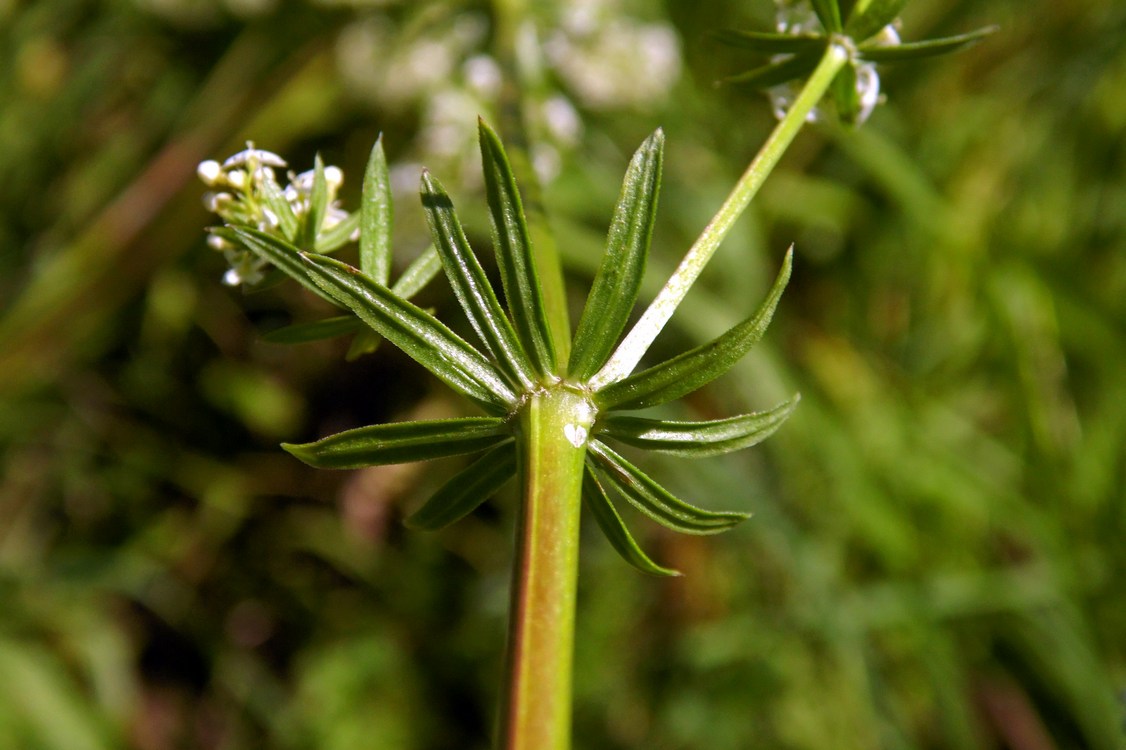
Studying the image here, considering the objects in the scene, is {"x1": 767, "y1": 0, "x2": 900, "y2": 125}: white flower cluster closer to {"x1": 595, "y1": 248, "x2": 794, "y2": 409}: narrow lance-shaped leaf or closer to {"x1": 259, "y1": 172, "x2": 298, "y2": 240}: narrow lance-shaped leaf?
{"x1": 595, "y1": 248, "x2": 794, "y2": 409}: narrow lance-shaped leaf

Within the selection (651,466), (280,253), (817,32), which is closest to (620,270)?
(280,253)

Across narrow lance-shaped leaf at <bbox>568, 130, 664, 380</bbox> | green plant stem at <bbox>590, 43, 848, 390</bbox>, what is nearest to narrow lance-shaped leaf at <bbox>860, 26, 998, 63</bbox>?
green plant stem at <bbox>590, 43, 848, 390</bbox>

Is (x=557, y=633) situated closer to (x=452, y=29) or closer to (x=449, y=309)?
(x=452, y=29)

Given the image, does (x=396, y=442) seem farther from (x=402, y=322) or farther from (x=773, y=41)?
(x=773, y=41)

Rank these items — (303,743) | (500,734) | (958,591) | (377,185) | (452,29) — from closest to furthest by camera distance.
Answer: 1. (500,734)
2. (377,185)
3. (452,29)
4. (958,591)
5. (303,743)

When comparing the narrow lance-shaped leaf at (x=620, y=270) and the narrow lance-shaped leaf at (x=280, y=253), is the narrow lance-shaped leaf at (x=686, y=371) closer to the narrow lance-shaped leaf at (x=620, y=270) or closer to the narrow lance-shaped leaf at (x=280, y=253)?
the narrow lance-shaped leaf at (x=620, y=270)

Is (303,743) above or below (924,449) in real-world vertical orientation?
below

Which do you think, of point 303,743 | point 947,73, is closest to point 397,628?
point 303,743
